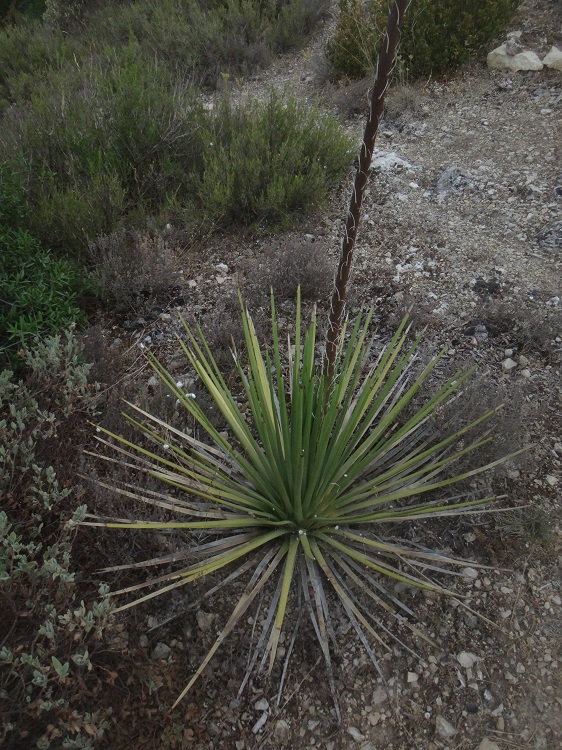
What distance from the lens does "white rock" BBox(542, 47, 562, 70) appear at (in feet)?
18.9

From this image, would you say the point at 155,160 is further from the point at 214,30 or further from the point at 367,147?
the point at 214,30

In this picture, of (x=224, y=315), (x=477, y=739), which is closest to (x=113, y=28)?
(x=224, y=315)

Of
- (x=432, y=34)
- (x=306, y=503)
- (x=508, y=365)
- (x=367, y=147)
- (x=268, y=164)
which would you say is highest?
(x=367, y=147)

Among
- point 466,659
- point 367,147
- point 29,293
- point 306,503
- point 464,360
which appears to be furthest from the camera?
point 464,360

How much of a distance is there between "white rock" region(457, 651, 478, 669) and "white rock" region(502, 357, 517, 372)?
1648mm

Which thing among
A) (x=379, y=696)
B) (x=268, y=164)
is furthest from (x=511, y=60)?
(x=379, y=696)

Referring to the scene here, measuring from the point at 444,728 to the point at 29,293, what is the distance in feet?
9.18

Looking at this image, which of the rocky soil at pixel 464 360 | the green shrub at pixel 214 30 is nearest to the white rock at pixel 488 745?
the rocky soil at pixel 464 360

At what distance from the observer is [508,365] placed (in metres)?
3.26

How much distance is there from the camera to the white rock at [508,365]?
324 cm

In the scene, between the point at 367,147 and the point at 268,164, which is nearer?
the point at 367,147

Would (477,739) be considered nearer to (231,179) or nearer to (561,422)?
(561,422)

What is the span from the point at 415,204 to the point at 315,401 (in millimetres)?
3041

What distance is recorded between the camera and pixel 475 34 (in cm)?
599
